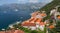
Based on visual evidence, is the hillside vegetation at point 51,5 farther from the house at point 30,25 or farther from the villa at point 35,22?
the house at point 30,25

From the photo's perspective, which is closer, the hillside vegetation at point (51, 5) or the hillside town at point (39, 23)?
the hillside town at point (39, 23)

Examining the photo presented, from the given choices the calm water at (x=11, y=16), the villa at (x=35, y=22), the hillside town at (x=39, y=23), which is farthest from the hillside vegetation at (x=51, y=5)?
the calm water at (x=11, y=16)

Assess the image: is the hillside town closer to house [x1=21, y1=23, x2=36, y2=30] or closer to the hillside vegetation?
house [x1=21, y1=23, x2=36, y2=30]

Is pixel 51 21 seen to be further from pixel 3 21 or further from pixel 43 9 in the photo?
pixel 3 21

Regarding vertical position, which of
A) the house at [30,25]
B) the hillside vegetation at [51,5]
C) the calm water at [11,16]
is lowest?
the house at [30,25]

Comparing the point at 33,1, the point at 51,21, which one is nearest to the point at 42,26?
the point at 51,21

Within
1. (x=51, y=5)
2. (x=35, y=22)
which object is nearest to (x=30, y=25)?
(x=35, y=22)

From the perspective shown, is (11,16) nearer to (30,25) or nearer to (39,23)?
(30,25)

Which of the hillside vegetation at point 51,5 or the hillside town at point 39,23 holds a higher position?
the hillside vegetation at point 51,5

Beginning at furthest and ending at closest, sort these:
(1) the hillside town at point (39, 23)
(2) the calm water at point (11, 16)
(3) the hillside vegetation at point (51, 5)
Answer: (3) the hillside vegetation at point (51, 5) → (2) the calm water at point (11, 16) → (1) the hillside town at point (39, 23)
